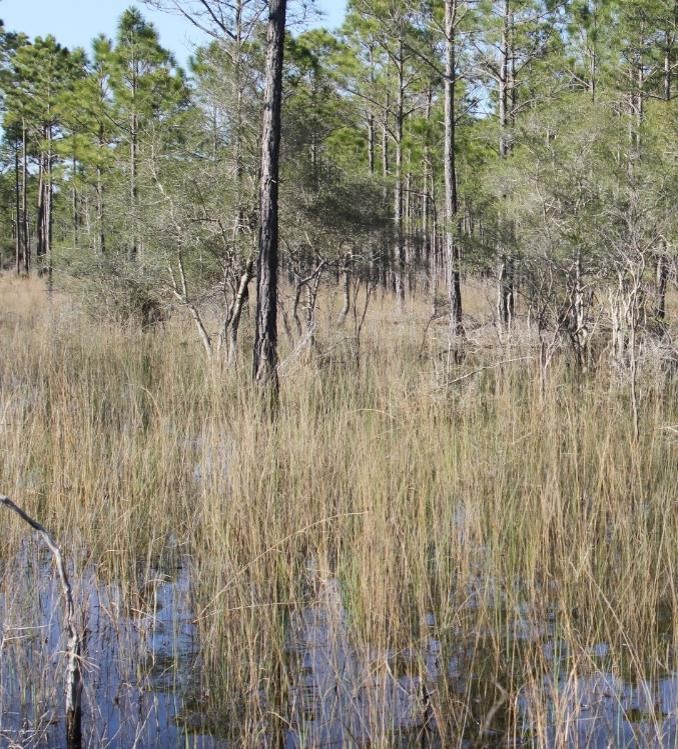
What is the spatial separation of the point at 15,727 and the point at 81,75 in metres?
24.5

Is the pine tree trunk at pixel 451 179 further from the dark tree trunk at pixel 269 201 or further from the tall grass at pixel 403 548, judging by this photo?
the tall grass at pixel 403 548

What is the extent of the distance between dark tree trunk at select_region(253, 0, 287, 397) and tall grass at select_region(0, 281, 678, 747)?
69.5 inches

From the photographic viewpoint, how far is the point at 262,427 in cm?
486

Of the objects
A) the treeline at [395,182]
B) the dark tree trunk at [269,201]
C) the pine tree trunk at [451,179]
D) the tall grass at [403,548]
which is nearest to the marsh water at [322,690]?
the tall grass at [403,548]

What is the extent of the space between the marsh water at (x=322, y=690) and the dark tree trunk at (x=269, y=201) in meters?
4.33

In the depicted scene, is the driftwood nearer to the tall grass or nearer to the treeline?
the tall grass

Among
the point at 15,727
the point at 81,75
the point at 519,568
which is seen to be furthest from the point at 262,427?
the point at 81,75

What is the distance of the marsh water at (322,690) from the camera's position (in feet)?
8.34

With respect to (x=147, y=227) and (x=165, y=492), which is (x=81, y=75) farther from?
(x=165, y=492)

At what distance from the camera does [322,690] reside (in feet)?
9.12

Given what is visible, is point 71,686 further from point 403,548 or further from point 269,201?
point 269,201

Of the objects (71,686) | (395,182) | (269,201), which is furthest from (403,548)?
(395,182)

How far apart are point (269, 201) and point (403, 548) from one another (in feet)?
15.4

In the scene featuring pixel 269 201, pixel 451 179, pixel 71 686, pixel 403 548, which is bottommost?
pixel 71 686
